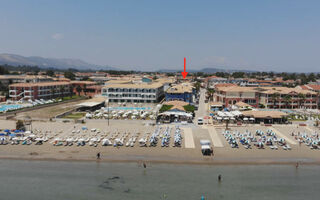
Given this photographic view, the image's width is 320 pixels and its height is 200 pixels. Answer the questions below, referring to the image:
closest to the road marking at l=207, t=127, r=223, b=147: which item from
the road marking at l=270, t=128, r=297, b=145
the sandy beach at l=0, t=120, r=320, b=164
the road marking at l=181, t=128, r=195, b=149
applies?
the sandy beach at l=0, t=120, r=320, b=164

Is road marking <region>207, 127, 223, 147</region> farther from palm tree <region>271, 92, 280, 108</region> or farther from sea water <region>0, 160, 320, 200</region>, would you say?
palm tree <region>271, 92, 280, 108</region>

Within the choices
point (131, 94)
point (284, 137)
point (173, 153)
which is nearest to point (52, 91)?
point (131, 94)

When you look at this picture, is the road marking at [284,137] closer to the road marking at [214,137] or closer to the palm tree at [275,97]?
the road marking at [214,137]

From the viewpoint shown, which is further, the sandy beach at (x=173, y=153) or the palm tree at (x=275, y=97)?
the palm tree at (x=275, y=97)

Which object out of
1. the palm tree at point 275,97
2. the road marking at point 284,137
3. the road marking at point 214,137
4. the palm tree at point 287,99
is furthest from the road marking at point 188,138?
the palm tree at point 287,99

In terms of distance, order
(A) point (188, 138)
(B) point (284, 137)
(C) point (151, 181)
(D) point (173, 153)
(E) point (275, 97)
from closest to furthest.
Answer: (C) point (151, 181), (D) point (173, 153), (A) point (188, 138), (B) point (284, 137), (E) point (275, 97)

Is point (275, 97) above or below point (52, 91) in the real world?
above

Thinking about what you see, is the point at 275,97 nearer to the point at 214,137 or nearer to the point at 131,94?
the point at 214,137
